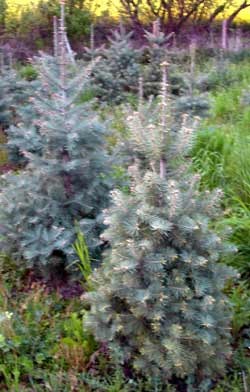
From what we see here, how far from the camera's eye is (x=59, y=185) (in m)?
4.30

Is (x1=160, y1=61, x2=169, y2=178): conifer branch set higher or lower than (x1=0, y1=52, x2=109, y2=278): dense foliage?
higher

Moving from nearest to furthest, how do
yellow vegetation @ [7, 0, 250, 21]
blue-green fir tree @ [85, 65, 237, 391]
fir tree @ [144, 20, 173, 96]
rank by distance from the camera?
blue-green fir tree @ [85, 65, 237, 391]
fir tree @ [144, 20, 173, 96]
yellow vegetation @ [7, 0, 250, 21]

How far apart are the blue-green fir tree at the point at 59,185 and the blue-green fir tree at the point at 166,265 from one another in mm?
935

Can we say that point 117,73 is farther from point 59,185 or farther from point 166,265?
point 166,265

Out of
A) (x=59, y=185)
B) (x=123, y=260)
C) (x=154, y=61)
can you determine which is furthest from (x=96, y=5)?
(x=123, y=260)

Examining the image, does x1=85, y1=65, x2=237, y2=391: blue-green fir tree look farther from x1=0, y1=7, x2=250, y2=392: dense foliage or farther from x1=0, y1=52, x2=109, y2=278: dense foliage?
x1=0, y1=52, x2=109, y2=278: dense foliage

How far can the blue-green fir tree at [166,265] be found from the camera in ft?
10.3

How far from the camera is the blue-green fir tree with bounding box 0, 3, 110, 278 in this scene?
4.21 m

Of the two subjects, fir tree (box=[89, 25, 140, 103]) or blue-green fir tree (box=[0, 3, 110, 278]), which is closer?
blue-green fir tree (box=[0, 3, 110, 278])

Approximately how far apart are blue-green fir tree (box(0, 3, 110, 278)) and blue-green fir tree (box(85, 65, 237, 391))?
935 millimetres

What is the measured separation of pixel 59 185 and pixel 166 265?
135cm

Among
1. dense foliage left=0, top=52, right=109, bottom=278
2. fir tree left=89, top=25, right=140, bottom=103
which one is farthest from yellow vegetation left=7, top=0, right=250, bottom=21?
dense foliage left=0, top=52, right=109, bottom=278

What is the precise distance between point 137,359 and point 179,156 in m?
1.11

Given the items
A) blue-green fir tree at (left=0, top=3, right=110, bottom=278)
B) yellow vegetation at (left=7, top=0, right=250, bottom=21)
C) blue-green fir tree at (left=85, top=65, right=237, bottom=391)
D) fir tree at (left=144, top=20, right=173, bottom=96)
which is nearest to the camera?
blue-green fir tree at (left=85, top=65, right=237, bottom=391)
